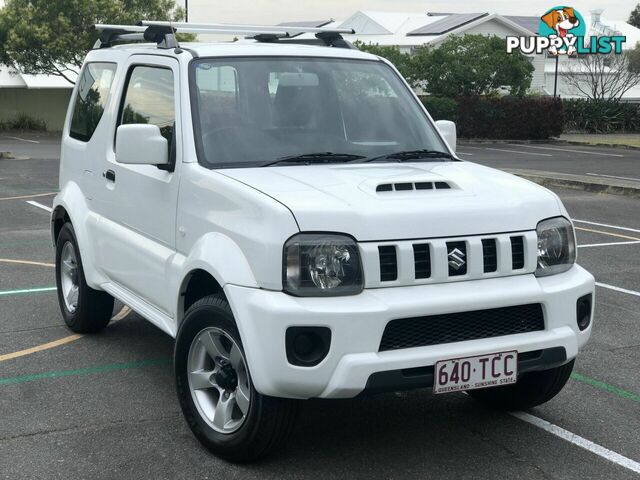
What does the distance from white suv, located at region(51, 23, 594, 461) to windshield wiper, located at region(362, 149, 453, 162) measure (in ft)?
0.05

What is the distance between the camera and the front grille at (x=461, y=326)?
3.92 m

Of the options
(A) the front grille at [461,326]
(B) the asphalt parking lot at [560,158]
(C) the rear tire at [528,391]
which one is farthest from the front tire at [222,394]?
Result: (B) the asphalt parking lot at [560,158]

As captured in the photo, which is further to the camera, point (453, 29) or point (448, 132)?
point (453, 29)

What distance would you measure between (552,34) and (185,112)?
159ft

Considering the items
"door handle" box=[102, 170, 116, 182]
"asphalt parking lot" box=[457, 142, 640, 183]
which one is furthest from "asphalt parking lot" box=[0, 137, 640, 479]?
"asphalt parking lot" box=[457, 142, 640, 183]

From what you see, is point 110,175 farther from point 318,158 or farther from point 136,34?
point 318,158

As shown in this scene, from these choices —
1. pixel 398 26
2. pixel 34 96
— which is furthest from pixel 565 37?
pixel 34 96

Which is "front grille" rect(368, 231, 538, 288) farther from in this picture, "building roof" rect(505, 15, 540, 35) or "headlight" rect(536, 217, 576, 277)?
"building roof" rect(505, 15, 540, 35)

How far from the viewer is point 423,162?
5.15 metres

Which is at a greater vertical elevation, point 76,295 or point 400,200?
point 400,200

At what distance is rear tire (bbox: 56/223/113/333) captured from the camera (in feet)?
20.8

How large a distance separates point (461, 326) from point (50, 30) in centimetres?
3985

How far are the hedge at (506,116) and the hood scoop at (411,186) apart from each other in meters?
34.0

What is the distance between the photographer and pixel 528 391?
16.1 feet
